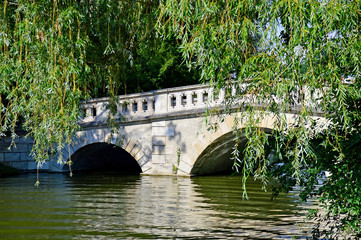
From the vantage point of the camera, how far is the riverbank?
13.9 metres

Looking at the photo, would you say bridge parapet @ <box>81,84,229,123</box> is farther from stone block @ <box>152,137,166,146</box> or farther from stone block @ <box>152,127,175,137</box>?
stone block @ <box>152,137,166,146</box>

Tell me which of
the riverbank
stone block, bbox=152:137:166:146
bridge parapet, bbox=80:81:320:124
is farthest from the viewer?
the riverbank

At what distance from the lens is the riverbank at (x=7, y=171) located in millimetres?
13916

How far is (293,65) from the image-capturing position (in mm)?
3475

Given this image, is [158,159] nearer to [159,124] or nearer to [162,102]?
[159,124]

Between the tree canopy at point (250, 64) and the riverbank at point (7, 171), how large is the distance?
8953 millimetres

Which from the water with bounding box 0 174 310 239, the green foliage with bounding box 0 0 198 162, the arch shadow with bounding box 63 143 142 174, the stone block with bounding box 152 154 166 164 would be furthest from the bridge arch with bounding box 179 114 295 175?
the green foliage with bounding box 0 0 198 162

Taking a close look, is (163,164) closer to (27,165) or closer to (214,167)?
(214,167)

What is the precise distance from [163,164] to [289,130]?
882cm

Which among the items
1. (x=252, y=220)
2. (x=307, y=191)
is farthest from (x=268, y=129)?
(x=307, y=191)

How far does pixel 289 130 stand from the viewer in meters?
3.78

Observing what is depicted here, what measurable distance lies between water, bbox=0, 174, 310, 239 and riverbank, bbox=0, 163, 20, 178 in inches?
114

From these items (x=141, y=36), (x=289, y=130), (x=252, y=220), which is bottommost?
(x=252, y=220)

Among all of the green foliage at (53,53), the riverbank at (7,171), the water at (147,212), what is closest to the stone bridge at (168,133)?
the water at (147,212)
